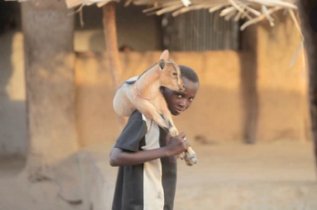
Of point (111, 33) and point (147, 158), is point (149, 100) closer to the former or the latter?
point (147, 158)

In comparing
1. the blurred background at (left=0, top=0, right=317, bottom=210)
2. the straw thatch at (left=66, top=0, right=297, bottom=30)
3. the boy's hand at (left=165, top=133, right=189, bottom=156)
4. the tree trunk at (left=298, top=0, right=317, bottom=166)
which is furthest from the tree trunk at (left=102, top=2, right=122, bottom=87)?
the tree trunk at (left=298, top=0, right=317, bottom=166)

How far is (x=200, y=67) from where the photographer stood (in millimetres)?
9227

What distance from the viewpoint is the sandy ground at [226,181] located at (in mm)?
6402

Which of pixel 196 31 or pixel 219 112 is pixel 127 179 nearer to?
pixel 219 112

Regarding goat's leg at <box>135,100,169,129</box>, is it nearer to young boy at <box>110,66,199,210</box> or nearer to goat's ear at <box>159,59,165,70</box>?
young boy at <box>110,66,199,210</box>

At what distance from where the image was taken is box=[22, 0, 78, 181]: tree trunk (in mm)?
8797

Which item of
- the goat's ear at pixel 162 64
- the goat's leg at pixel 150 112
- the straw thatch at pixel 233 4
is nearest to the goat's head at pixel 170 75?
the goat's ear at pixel 162 64

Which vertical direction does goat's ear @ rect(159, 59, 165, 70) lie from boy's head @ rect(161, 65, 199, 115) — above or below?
above

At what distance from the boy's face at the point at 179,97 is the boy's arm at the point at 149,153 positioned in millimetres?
117

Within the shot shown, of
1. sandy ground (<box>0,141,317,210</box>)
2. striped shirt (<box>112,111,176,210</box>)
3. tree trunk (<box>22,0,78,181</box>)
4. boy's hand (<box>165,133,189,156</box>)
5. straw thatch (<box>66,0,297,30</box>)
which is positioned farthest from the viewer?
tree trunk (<box>22,0,78,181</box>)

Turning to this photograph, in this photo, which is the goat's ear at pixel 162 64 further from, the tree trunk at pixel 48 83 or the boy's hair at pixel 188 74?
the tree trunk at pixel 48 83

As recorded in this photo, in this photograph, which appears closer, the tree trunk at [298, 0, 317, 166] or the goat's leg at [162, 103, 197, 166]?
the tree trunk at [298, 0, 317, 166]

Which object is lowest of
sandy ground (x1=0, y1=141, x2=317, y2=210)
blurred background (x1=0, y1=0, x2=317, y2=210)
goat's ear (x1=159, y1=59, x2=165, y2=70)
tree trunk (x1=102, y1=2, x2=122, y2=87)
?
sandy ground (x1=0, y1=141, x2=317, y2=210)

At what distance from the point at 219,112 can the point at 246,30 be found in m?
0.96
